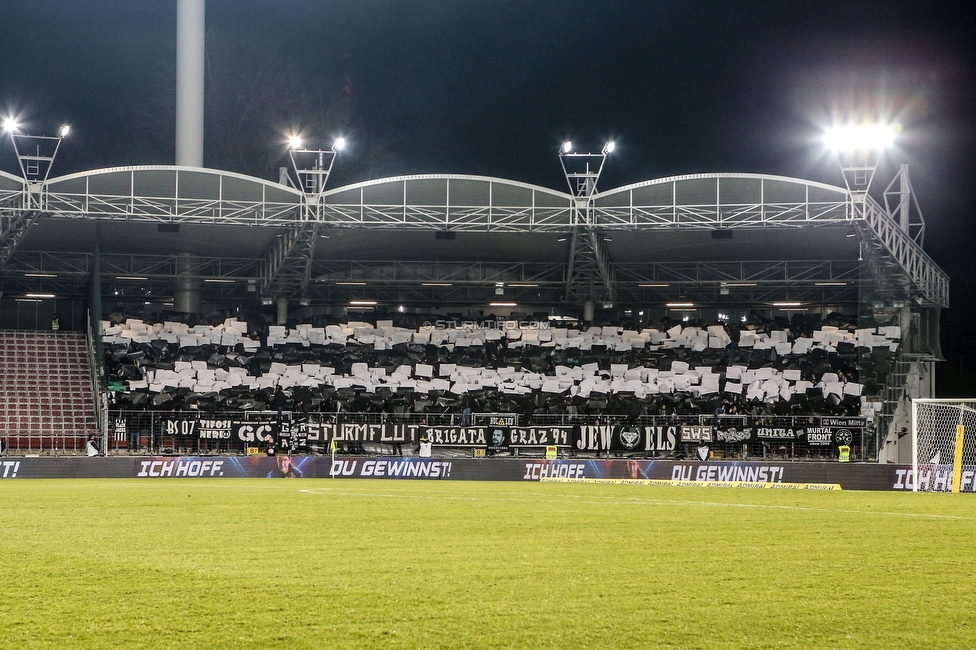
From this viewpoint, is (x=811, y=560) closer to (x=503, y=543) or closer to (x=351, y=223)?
(x=503, y=543)

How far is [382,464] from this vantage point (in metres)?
26.4

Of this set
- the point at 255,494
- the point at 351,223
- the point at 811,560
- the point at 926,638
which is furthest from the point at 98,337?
the point at 926,638

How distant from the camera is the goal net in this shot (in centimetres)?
2155

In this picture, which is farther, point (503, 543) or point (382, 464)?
point (382, 464)

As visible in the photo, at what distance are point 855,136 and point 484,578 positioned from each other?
25.7m

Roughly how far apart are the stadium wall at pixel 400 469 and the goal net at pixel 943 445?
9.26ft

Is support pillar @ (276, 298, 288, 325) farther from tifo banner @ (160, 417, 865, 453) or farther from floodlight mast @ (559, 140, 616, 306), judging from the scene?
floodlight mast @ (559, 140, 616, 306)

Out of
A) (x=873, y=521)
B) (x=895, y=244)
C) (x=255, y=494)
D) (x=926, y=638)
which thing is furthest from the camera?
(x=895, y=244)

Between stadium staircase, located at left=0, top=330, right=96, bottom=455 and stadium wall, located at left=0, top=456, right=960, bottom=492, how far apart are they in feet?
18.4

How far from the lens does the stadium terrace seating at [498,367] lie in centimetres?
3516

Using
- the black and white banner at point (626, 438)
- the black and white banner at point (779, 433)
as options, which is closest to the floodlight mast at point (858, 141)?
the black and white banner at point (779, 433)

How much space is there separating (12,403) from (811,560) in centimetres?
3226

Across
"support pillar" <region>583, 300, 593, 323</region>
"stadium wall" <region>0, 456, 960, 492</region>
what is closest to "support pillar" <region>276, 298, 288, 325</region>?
"support pillar" <region>583, 300, 593, 323</region>

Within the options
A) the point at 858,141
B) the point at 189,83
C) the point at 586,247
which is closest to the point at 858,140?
the point at 858,141
